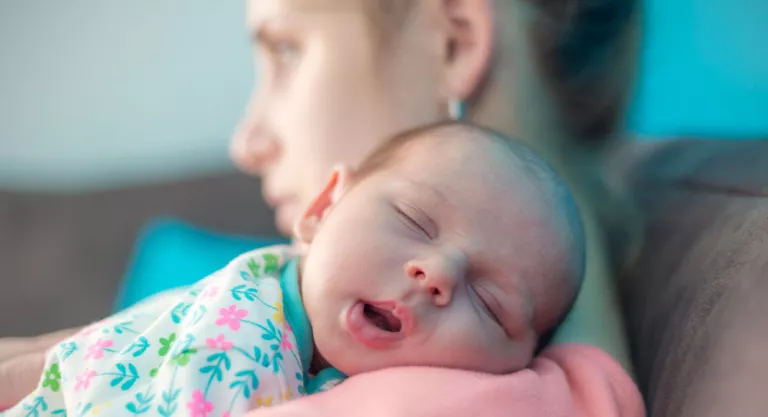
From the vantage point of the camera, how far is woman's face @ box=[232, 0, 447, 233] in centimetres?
101

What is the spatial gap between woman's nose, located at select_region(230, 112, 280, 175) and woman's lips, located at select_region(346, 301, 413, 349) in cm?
54

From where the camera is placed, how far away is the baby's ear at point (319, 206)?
0.81 meters

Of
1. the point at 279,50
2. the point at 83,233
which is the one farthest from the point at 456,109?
the point at 83,233

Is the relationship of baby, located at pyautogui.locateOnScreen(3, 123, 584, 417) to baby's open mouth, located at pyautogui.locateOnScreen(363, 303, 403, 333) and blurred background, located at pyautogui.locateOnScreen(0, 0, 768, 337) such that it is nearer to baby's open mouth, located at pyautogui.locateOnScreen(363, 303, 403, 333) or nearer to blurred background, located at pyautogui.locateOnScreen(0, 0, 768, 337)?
baby's open mouth, located at pyautogui.locateOnScreen(363, 303, 403, 333)

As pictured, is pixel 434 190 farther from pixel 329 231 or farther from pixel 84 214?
pixel 84 214

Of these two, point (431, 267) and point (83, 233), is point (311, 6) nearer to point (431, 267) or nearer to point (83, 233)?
point (431, 267)

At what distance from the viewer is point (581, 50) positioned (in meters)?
1.06

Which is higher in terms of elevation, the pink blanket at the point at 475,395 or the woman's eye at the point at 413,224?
the woman's eye at the point at 413,224

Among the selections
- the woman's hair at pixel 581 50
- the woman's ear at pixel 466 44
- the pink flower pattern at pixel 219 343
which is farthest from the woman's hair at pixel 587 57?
the pink flower pattern at pixel 219 343

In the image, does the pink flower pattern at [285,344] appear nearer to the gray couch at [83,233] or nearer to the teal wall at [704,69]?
the teal wall at [704,69]

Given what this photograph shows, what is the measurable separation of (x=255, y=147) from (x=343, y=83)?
0.20 meters

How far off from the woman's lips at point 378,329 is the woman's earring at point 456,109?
18.1 inches

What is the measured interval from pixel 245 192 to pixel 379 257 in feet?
4.38

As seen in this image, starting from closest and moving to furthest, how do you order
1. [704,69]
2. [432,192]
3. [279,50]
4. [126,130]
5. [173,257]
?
[432,192] < [279,50] < [704,69] < [173,257] < [126,130]
